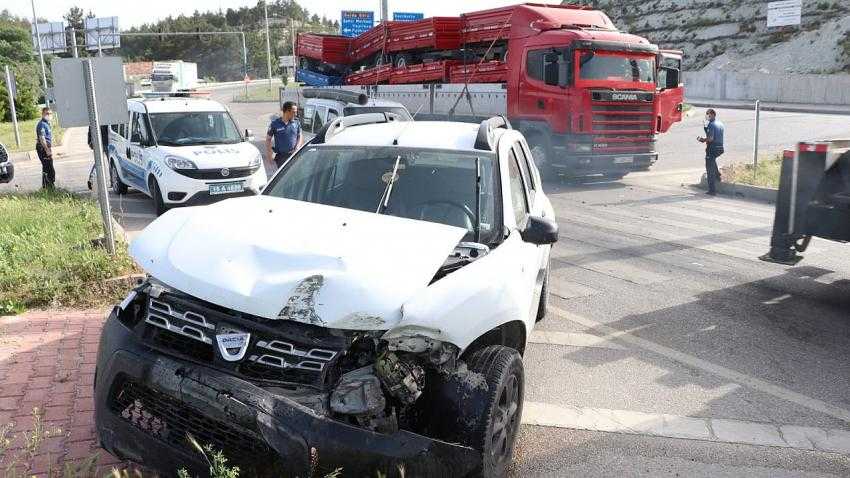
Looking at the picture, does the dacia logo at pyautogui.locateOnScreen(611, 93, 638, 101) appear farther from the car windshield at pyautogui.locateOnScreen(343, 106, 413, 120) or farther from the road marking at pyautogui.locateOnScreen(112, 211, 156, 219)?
the road marking at pyautogui.locateOnScreen(112, 211, 156, 219)

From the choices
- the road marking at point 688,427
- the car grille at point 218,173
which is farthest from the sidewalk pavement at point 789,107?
the road marking at point 688,427

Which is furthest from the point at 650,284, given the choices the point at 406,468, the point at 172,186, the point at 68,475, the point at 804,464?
the point at 172,186

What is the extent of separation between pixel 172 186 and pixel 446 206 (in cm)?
806

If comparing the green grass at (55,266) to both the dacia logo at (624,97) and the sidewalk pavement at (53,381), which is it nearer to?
the sidewalk pavement at (53,381)

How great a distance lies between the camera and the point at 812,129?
26703 mm

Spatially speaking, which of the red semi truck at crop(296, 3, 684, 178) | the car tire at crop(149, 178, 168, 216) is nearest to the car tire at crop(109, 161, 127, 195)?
the car tire at crop(149, 178, 168, 216)

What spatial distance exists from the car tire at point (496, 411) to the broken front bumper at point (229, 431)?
103mm

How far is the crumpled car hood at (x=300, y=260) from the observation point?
10.5 ft

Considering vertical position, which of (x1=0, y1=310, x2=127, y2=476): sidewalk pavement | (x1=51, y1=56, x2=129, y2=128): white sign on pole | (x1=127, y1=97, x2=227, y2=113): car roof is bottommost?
(x1=0, y1=310, x2=127, y2=476): sidewalk pavement

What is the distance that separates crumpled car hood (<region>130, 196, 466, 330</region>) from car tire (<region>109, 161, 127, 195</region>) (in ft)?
36.2

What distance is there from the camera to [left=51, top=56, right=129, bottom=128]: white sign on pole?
7387 millimetres

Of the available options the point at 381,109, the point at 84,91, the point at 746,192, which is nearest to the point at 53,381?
the point at 84,91

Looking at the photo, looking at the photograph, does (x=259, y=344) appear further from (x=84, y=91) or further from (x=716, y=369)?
(x=84, y=91)

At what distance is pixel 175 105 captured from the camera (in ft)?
42.3
